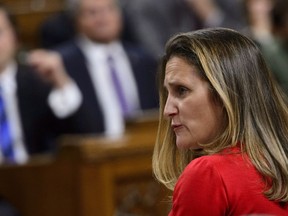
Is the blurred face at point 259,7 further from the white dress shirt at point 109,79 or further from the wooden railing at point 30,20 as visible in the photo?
the wooden railing at point 30,20

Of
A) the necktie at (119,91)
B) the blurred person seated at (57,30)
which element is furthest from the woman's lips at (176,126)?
the blurred person seated at (57,30)

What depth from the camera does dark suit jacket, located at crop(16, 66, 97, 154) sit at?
3.79 metres

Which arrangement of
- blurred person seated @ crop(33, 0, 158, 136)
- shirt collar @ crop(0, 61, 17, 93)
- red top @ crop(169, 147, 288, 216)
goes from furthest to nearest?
blurred person seated @ crop(33, 0, 158, 136)
shirt collar @ crop(0, 61, 17, 93)
red top @ crop(169, 147, 288, 216)

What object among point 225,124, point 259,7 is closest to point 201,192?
point 225,124

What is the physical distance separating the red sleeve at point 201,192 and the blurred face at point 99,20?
9.19ft

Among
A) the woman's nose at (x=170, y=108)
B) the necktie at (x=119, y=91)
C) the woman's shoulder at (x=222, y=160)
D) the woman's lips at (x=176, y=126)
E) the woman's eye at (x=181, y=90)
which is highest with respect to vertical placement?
the woman's eye at (x=181, y=90)

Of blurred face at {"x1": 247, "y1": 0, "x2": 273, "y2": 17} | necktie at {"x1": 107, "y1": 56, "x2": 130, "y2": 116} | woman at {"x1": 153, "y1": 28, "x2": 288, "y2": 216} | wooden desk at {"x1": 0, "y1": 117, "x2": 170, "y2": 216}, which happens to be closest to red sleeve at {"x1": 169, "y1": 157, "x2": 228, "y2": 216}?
woman at {"x1": 153, "y1": 28, "x2": 288, "y2": 216}

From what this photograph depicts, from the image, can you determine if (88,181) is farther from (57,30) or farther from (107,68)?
(57,30)

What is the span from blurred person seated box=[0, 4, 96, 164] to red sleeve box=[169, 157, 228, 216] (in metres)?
2.16

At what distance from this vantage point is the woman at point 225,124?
5.21ft

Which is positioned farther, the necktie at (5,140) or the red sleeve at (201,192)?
the necktie at (5,140)

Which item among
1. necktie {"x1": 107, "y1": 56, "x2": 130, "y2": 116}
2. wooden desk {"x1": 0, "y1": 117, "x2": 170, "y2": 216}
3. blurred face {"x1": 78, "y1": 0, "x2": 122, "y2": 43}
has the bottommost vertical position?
wooden desk {"x1": 0, "y1": 117, "x2": 170, "y2": 216}

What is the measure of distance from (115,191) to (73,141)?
270 mm

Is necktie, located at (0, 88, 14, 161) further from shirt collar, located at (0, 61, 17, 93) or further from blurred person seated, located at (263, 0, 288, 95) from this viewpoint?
blurred person seated, located at (263, 0, 288, 95)
